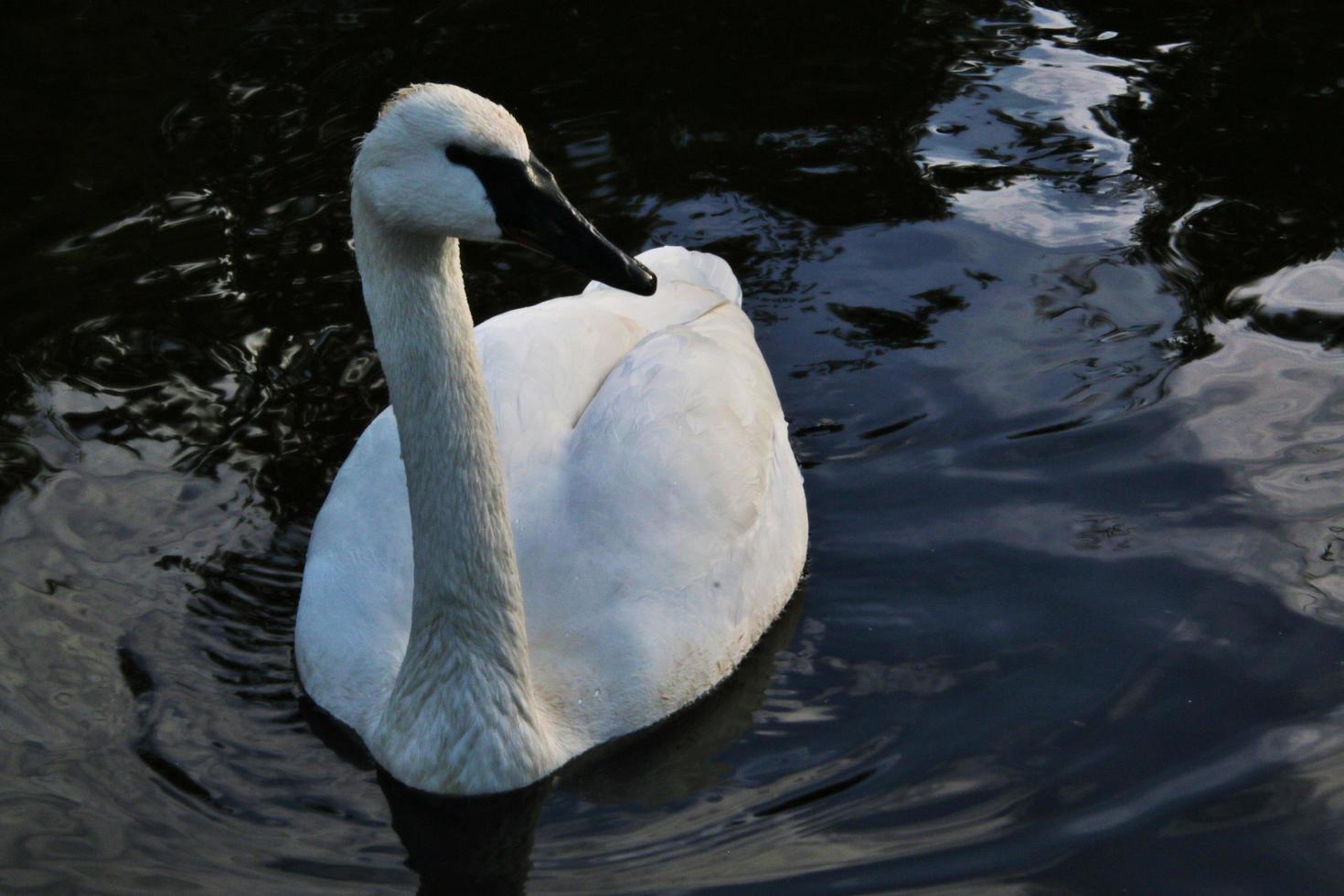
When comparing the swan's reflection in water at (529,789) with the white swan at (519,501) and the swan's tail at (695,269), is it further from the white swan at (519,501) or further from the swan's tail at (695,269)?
the swan's tail at (695,269)

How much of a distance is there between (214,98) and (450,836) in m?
5.85

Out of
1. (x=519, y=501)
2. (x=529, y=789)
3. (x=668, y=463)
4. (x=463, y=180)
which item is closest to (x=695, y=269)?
(x=668, y=463)

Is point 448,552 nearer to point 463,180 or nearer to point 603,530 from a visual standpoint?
point 603,530

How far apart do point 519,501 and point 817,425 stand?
197cm

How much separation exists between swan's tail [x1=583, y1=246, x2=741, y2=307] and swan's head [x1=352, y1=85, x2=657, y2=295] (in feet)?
8.61

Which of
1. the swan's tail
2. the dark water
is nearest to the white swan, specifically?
the dark water

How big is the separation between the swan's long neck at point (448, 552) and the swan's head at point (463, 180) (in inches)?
5.1

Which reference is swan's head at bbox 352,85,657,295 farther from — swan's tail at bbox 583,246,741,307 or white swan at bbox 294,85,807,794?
swan's tail at bbox 583,246,741,307

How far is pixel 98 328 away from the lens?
7.87 metres

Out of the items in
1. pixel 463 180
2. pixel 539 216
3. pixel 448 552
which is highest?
pixel 463 180

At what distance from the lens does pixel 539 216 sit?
445cm

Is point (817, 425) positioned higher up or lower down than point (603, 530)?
lower down

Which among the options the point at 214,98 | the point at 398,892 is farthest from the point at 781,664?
the point at 214,98

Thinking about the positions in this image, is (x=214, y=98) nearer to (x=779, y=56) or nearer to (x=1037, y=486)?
(x=779, y=56)
